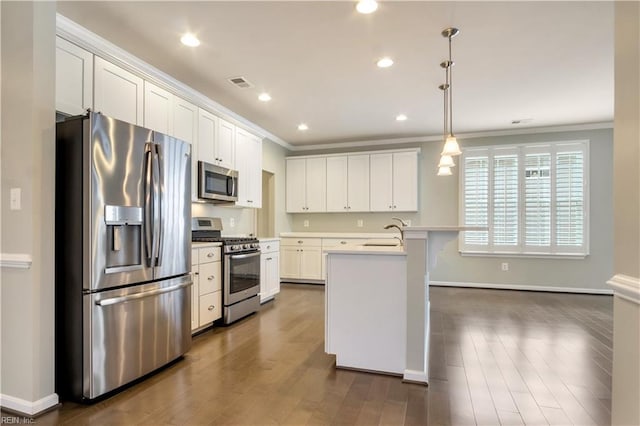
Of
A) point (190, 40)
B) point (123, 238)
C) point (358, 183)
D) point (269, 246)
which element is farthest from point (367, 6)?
point (358, 183)

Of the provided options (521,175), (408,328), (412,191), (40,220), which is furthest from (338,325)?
(521,175)

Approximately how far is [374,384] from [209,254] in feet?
6.74

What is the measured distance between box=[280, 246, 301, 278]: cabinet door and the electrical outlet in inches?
173

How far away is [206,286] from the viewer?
11.3 feet

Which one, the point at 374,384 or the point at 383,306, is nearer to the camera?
the point at 374,384

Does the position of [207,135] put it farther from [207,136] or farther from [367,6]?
[367,6]

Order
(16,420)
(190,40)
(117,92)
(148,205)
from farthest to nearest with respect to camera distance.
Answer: (117,92)
(190,40)
(148,205)
(16,420)

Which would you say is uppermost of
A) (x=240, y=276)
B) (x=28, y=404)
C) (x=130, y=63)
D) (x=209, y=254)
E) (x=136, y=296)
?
(x=130, y=63)

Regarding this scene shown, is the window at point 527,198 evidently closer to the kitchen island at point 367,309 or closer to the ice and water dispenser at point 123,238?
the kitchen island at point 367,309

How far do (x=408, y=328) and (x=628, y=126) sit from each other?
177 centimetres

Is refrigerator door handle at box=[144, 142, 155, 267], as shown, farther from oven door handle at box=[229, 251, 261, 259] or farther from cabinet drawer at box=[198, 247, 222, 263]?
oven door handle at box=[229, 251, 261, 259]

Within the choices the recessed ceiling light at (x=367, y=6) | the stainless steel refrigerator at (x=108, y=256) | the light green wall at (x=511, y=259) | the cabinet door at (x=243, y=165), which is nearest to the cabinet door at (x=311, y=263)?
the light green wall at (x=511, y=259)

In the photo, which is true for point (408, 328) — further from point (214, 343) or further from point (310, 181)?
point (310, 181)

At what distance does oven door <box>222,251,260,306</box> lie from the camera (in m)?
3.70
